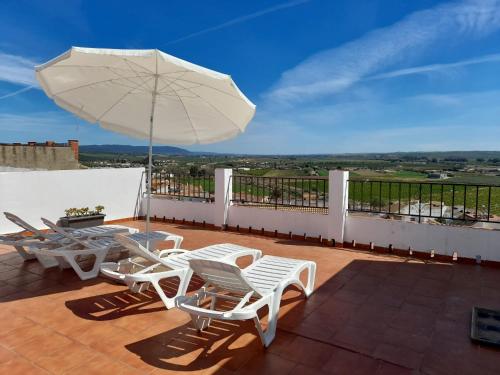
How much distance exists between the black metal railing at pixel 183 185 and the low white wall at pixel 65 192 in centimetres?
62

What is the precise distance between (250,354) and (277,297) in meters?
0.54

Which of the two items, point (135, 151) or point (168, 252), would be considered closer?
point (168, 252)

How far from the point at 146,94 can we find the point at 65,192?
14.5 feet

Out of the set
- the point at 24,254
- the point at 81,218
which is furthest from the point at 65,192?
the point at 24,254

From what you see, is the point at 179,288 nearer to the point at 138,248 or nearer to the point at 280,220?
the point at 138,248

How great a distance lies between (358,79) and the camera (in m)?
36.5

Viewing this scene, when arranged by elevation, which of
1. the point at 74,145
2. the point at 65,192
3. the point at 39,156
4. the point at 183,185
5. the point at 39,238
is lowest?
the point at 39,238

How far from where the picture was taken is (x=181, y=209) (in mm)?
8633

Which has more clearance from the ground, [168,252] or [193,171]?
[193,171]

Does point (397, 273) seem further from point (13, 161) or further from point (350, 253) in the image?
point (13, 161)

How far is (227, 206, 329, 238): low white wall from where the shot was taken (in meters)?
6.65

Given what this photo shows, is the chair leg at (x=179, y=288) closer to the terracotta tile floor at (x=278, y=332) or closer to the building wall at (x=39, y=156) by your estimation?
the terracotta tile floor at (x=278, y=332)

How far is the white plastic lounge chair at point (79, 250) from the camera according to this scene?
430 centimetres

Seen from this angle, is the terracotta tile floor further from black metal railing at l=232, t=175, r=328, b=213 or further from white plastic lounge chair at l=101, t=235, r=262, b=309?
black metal railing at l=232, t=175, r=328, b=213
